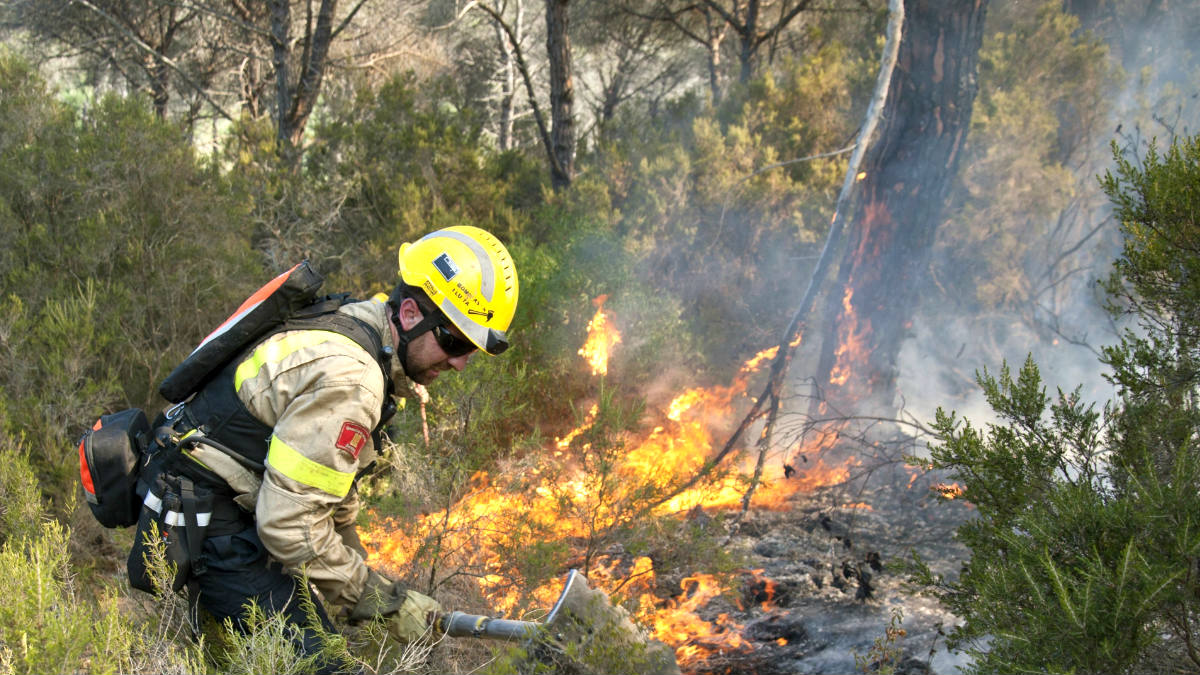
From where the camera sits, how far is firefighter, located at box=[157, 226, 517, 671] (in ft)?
8.36

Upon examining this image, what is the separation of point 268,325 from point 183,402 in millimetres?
488

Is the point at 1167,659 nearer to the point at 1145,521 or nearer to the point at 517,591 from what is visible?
the point at 1145,521

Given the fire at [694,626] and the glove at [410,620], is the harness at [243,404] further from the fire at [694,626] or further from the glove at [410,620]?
the fire at [694,626]

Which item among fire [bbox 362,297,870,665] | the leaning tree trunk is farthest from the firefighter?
the leaning tree trunk

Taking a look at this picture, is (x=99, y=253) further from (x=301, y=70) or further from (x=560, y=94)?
(x=560, y=94)

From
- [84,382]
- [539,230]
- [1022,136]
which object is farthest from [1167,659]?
[1022,136]

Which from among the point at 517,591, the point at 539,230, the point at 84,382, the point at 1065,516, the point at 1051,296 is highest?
the point at 1051,296

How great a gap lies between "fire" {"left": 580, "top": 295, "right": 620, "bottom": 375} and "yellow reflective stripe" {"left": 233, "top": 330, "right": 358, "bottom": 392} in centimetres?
423

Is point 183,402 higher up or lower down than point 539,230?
lower down

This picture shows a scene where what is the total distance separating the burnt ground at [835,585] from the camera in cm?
433

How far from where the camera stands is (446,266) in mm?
2973

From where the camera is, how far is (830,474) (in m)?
7.43

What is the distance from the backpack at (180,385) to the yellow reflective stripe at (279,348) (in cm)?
10

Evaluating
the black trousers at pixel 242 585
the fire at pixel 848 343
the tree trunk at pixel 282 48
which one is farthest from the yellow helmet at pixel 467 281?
the tree trunk at pixel 282 48
